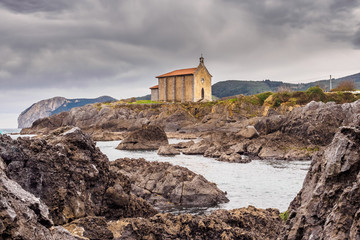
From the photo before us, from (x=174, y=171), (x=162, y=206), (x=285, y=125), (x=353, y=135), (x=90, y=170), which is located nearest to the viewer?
(x=353, y=135)

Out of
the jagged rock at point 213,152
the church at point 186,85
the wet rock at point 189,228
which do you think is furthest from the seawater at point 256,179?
the church at point 186,85

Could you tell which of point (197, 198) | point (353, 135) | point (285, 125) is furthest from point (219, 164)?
point (353, 135)

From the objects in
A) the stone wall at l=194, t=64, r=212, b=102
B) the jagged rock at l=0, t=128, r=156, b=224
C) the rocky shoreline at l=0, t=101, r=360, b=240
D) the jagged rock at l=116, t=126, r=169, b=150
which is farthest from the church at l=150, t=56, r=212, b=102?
the jagged rock at l=0, t=128, r=156, b=224

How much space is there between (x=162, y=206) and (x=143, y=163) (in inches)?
226

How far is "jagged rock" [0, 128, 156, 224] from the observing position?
8.49 metres

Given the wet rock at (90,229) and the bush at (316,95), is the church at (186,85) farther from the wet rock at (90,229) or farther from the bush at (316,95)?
the wet rock at (90,229)

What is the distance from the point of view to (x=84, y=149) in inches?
413

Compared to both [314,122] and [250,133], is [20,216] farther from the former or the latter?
[314,122]

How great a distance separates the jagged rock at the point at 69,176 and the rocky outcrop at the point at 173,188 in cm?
483

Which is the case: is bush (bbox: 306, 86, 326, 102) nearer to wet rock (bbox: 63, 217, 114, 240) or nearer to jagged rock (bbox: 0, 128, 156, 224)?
jagged rock (bbox: 0, 128, 156, 224)

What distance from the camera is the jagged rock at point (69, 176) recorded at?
8.49 m

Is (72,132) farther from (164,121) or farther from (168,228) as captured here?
(164,121)

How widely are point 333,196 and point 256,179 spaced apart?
59.8 ft

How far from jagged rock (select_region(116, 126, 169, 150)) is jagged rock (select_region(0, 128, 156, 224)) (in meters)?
34.0
